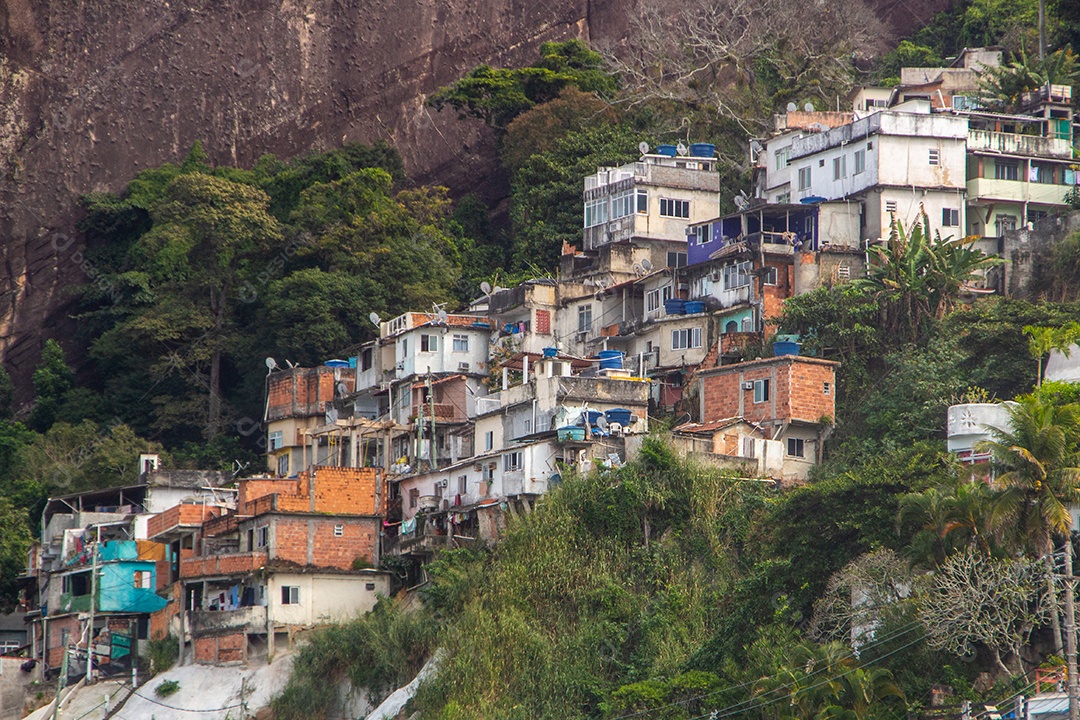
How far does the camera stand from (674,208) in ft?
186

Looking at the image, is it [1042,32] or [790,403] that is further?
[1042,32]

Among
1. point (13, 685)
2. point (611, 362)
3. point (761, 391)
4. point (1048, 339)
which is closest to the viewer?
point (1048, 339)

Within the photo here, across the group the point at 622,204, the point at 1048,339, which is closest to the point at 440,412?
Answer: the point at 622,204

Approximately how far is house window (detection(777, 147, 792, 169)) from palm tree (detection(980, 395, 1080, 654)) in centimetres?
2633

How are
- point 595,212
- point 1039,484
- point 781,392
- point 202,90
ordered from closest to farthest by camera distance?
1. point 1039,484
2. point 781,392
3. point 595,212
4. point 202,90

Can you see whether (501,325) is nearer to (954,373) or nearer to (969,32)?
(954,373)

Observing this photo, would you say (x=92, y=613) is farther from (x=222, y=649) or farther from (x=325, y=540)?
(x=325, y=540)

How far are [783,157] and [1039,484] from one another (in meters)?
27.8

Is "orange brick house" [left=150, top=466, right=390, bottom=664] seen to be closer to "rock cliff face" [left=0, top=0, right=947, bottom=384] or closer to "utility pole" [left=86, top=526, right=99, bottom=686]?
"utility pole" [left=86, top=526, right=99, bottom=686]

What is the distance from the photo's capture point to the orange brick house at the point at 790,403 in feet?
147

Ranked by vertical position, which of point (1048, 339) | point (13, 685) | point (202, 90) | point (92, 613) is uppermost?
point (202, 90)

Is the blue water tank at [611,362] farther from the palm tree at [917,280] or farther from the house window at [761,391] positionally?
the palm tree at [917,280]

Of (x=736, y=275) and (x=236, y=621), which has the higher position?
(x=736, y=275)

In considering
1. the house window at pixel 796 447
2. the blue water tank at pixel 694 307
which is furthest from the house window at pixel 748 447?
the blue water tank at pixel 694 307
